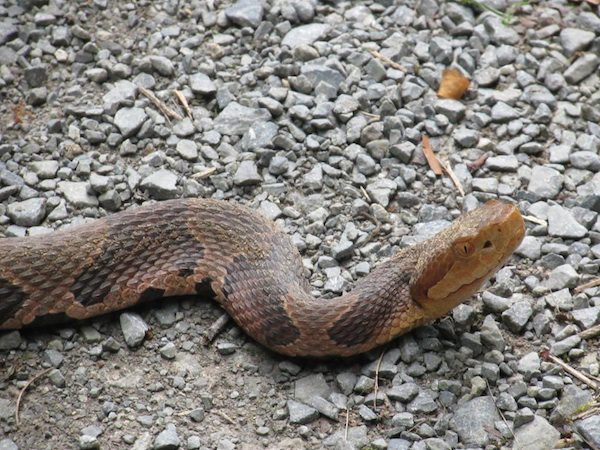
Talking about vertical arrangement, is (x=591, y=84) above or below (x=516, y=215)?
below

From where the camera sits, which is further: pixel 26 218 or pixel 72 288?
pixel 26 218

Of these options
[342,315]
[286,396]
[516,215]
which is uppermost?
[516,215]

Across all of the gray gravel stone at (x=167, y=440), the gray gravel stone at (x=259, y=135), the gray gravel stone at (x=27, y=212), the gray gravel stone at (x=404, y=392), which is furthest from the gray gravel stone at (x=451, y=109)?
the gray gravel stone at (x=167, y=440)

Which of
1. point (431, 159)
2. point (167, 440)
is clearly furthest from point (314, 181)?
point (167, 440)

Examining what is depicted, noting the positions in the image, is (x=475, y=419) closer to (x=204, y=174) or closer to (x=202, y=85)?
(x=204, y=174)

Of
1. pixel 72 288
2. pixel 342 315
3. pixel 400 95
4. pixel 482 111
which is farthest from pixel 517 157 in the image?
pixel 72 288

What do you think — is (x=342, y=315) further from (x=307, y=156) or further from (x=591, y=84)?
(x=591, y=84)

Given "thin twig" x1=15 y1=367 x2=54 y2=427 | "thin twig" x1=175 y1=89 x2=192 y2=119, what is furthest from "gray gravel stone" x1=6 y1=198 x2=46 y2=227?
"thin twig" x1=175 y1=89 x2=192 y2=119

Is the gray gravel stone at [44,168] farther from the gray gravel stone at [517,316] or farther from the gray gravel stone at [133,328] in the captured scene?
the gray gravel stone at [517,316]
